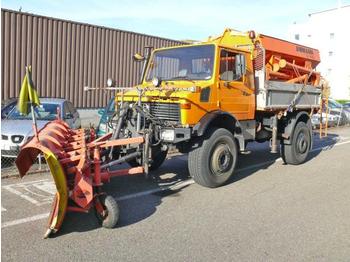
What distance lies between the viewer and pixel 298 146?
33.1 ft

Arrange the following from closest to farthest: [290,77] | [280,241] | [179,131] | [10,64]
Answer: [280,241] < [179,131] < [290,77] < [10,64]

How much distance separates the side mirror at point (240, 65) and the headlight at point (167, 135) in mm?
1953

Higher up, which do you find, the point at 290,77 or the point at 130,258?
the point at 290,77

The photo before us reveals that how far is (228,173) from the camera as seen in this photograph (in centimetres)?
761

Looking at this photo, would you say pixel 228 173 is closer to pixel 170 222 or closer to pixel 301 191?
pixel 301 191

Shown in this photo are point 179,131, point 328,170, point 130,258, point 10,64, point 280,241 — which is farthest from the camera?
point 10,64

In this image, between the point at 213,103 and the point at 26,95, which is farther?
the point at 213,103

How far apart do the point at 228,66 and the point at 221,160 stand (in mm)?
1722

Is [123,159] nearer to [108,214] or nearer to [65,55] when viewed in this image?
[108,214]

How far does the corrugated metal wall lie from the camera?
14102 millimetres

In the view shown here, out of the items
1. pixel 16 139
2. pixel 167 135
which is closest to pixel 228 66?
pixel 167 135

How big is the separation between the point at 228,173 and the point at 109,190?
2143 mm

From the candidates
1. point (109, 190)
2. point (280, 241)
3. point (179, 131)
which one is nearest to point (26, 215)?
point (109, 190)

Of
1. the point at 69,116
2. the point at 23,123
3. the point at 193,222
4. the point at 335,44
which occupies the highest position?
the point at 335,44
